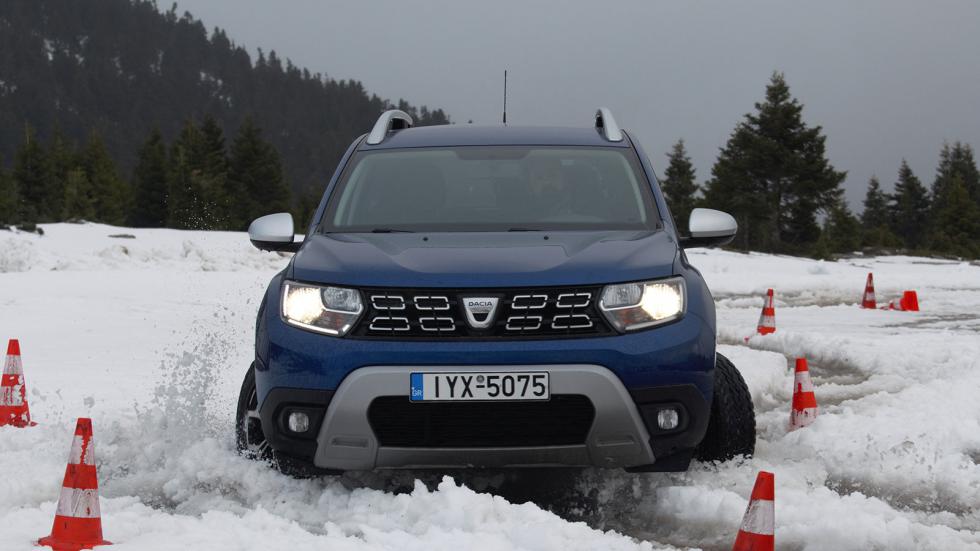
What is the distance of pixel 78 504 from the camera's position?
142 inches

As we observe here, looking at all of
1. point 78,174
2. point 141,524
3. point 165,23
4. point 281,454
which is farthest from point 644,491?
point 165,23

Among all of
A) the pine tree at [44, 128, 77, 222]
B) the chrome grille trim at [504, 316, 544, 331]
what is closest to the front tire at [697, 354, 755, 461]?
the chrome grille trim at [504, 316, 544, 331]

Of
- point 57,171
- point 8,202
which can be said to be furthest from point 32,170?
point 8,202

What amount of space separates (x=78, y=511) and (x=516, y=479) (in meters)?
1.89

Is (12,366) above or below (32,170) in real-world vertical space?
above

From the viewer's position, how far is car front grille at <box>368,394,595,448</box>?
388 centimetres

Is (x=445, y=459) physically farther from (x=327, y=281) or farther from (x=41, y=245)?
(x=41, y=245)

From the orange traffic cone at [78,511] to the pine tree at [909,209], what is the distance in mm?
98405

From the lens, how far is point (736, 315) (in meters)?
14.7

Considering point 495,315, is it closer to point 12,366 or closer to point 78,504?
point 78,504

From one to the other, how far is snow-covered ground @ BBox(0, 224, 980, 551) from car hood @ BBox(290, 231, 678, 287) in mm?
781

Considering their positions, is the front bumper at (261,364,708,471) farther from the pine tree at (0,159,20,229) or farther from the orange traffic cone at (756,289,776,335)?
the pine tree at (0,159,20,229)

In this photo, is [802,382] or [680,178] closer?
[802,382]

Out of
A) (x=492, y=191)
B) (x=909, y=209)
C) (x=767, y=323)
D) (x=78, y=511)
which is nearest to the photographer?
(x=78, y=511)
